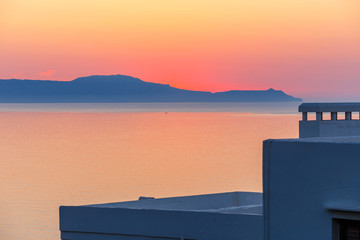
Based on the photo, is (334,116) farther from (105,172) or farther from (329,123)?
(105,172)

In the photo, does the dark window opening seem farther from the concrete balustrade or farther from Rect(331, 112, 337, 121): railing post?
Rect(331, 112, 337, 121): railing post

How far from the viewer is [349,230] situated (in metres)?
5.47

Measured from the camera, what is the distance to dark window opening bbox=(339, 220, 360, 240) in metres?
5.40

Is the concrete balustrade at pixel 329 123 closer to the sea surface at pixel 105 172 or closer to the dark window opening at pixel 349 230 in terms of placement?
the dark window opening at pixel 349 230

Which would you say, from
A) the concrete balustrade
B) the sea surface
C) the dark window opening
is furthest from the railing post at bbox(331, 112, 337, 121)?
the sea surface

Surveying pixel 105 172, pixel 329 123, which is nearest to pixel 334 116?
pixel 329 123

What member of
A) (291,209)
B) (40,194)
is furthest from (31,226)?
(291,209)

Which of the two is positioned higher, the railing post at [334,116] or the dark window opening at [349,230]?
the railing post at [334,116]

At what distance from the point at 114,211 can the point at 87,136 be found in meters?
65.4

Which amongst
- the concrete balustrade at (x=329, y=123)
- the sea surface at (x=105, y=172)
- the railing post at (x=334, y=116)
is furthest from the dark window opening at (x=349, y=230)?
the sea surface at (x=105, y=172)

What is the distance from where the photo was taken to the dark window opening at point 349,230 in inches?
213

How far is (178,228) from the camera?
8273 mm

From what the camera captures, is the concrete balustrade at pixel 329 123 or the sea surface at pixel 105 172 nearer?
the concrete balustrade at pixel 329 123

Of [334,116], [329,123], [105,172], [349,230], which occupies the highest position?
[334,116]
